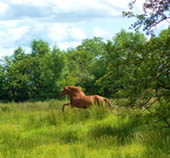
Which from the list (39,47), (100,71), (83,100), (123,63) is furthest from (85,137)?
(39,47)

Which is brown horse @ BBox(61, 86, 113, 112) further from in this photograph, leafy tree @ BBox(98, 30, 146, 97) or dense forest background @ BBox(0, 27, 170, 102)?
leafy tree @ BBox(98, 30, 146, 97)

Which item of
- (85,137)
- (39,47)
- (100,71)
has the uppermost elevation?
(39,47)

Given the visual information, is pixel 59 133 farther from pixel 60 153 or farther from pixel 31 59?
pixel 31 59

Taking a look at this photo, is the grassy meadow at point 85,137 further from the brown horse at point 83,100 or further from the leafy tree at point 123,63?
the brown horse at point 83,100

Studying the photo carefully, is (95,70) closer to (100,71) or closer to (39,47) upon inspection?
(100,71)

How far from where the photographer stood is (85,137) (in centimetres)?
948

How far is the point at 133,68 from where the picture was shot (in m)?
8.35

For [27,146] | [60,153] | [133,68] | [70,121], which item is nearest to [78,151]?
[60,153]

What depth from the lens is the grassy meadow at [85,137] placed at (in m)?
7.17

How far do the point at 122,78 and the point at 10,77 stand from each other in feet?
101

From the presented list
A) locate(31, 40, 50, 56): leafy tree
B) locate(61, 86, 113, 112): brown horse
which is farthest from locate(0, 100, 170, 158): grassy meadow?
locate(31, 40, 50, 56): leafy tree

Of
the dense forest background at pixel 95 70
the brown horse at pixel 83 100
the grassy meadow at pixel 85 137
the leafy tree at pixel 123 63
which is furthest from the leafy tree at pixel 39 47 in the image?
the leafy tree at pixel 123 63

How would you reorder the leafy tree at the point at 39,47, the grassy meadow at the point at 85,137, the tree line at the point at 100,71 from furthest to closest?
1. the leafy tree at the point at 39,47
2. the tree line at the point at 100,71
3. the grassy meadow at the point at 85,137

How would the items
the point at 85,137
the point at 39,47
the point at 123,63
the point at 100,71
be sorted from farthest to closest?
1. the point at 39,47
2. the point at 100,71
3. the point at 85,137
4. the point at 123,63
